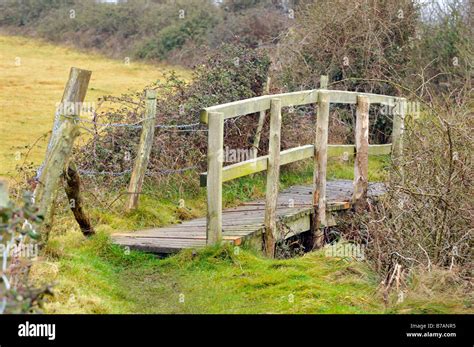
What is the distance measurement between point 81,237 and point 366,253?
126 inches

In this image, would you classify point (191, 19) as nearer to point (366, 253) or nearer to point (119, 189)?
point (119, 189)

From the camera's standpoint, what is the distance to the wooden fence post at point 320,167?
38.3 feet

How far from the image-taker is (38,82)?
96.4 ft

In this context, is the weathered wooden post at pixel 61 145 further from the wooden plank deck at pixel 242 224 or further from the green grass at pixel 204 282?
the wooden plank deck at pixel 242 224

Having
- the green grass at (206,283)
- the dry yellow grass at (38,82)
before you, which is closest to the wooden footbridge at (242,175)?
the green grass at (206,283)

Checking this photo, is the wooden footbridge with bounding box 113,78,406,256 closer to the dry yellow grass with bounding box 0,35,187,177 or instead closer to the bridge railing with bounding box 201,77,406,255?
the bridge railing with bounding box 201,77,406,255

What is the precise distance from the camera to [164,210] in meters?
11.7

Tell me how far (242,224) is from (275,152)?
102 cm

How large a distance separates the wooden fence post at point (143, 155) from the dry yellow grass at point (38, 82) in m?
5.80

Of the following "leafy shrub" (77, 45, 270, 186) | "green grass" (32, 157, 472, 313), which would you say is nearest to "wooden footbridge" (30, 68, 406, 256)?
"green grass" (32, 157, 472, 313)

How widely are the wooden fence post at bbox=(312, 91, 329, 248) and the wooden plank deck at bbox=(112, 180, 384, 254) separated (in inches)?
5.6
